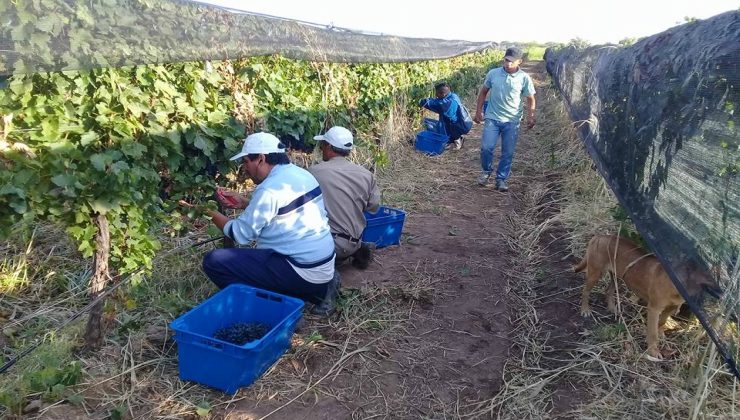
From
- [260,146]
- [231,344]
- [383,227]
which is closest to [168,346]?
[231,344]

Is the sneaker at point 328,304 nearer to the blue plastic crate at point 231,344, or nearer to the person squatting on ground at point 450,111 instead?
the blue plastic crate at point 231,344

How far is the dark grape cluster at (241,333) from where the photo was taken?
3.09m

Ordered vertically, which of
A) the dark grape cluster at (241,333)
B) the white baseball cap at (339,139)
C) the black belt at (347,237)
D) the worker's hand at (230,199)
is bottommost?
the dark grape cluster at (241,333)

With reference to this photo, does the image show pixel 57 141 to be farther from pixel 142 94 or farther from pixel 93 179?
pixel 142 94

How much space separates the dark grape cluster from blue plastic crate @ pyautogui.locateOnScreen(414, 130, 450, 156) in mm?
6352

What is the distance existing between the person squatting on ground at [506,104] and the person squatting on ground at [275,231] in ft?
13.0

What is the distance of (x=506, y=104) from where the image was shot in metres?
6.69

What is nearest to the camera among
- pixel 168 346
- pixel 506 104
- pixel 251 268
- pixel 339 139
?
pixel 168 346

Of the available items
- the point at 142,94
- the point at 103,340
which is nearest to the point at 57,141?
the point at 142,94

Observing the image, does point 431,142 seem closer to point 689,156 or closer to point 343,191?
point 343,191

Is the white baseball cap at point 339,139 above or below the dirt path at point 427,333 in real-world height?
above

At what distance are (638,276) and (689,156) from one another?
89 centimetres

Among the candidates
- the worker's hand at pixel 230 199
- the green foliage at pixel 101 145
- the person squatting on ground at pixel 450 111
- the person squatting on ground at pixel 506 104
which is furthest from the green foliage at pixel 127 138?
the person squatting on ground at pixel 450 111

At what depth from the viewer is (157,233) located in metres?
4.30
